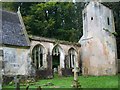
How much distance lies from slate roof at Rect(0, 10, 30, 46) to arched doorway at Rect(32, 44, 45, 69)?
1.70 m

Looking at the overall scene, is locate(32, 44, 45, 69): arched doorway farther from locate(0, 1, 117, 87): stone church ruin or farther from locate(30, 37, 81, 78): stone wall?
locate(30, 37, 81, 78): stone wall

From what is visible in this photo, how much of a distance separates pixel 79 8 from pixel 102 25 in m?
13.8

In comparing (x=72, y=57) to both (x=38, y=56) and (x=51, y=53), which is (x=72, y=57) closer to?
(x=51, y=53)

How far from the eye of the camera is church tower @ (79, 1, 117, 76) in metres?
25.6

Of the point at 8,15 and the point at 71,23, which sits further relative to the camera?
the point at 71,23

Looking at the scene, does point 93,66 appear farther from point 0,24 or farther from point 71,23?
point 71,23

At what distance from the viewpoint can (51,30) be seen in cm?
3581

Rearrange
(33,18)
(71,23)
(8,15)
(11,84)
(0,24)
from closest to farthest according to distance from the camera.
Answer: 1. (11,84)
2. (0,24)
3. (8,15)
4. (33,18)
5. (71,23)

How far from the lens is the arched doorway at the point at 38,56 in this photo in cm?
2433

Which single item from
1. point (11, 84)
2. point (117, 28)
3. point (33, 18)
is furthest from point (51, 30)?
point (11, 84)

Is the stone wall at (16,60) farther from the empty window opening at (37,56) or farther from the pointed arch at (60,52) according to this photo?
the pointed arch at (60,52)

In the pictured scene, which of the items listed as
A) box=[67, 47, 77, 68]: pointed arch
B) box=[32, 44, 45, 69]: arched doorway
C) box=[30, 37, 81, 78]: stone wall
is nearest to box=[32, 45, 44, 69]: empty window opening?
box=[32, 44, 45, 69]: arched doorway

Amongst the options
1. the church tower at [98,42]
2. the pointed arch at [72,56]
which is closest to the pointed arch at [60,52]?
the pointed arch at [72,56]

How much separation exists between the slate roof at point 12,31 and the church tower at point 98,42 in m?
6.89
